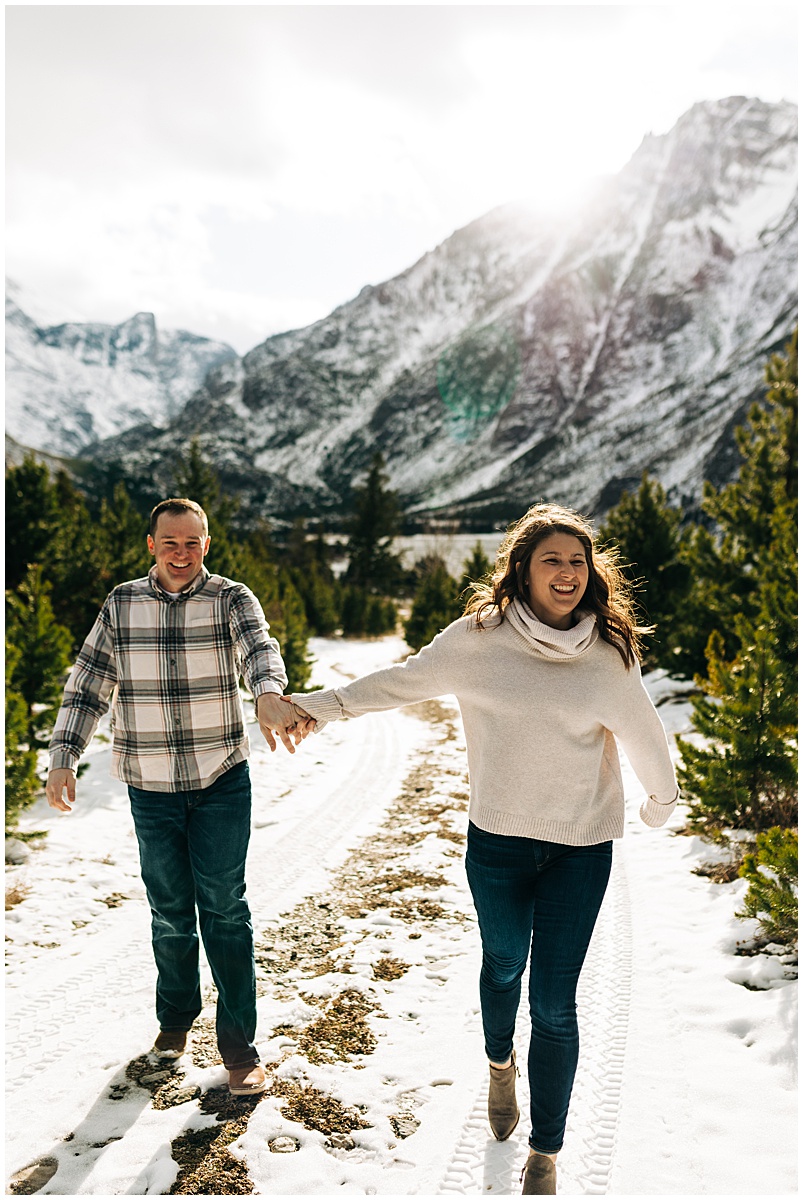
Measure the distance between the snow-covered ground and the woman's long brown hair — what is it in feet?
6.00

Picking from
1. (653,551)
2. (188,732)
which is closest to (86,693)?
(188,732)

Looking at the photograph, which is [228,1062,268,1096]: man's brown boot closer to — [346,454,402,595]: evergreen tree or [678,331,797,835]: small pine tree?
[678,331,797,835]: small pine tree

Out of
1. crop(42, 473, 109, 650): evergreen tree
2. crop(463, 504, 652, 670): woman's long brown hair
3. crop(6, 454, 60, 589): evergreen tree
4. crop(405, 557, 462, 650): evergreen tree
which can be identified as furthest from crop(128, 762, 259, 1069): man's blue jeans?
crop(405, 557, 462, 650): evergreen tree

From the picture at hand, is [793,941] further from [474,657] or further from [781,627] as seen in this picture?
[781,627]

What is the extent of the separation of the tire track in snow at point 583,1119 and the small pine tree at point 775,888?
828 millimetres

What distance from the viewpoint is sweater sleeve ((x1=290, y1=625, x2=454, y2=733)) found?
2.75 m

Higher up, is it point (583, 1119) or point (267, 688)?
point (267, 688)

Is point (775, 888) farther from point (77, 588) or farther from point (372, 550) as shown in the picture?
point (372, 550)

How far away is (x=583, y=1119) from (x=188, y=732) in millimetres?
2111

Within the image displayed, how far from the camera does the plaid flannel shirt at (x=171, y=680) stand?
3150 millimetres

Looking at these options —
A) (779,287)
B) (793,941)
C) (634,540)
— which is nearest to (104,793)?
(793,941)

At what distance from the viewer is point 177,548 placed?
126 inches

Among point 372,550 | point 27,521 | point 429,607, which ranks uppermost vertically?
point 372,550

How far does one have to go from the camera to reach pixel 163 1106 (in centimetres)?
302
